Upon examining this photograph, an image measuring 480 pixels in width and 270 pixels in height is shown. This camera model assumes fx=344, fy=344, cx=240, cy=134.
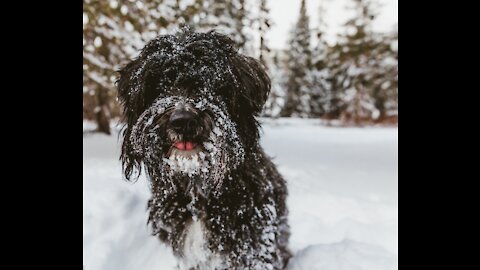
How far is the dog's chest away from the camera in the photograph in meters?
2.29

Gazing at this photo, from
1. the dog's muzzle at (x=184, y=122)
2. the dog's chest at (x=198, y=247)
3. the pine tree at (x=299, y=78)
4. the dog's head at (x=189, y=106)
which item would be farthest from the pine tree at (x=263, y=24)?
the dog's chest at (x=198, y=247)

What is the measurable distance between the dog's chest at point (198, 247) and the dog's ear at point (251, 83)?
33.7 inches

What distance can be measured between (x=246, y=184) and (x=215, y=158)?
0.47 m

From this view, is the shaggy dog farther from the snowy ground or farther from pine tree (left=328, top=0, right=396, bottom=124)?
pine tree (left=328, top=0, right=396, bottom=124)

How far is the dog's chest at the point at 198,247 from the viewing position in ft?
7.50

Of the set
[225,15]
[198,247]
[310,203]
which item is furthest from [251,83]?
[310,203]

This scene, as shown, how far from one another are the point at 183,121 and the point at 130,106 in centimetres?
60

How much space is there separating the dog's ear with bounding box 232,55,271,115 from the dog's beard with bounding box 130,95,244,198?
0.23 metres

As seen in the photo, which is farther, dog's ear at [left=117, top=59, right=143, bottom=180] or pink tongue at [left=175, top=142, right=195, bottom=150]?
dog's ear at [left=117, top=59, right=143, bottom=180]

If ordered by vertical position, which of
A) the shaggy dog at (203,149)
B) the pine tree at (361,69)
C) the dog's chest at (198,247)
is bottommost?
the dog's chest at (198,247)

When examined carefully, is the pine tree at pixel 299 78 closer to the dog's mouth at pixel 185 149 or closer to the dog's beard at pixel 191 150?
the dog's beard at pixel 191 150

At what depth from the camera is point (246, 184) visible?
2277 millimetres

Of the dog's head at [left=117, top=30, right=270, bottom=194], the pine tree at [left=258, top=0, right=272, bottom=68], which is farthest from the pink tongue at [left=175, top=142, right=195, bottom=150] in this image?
the pine tree at [left=258, top=0, right=272, bottom=68]
